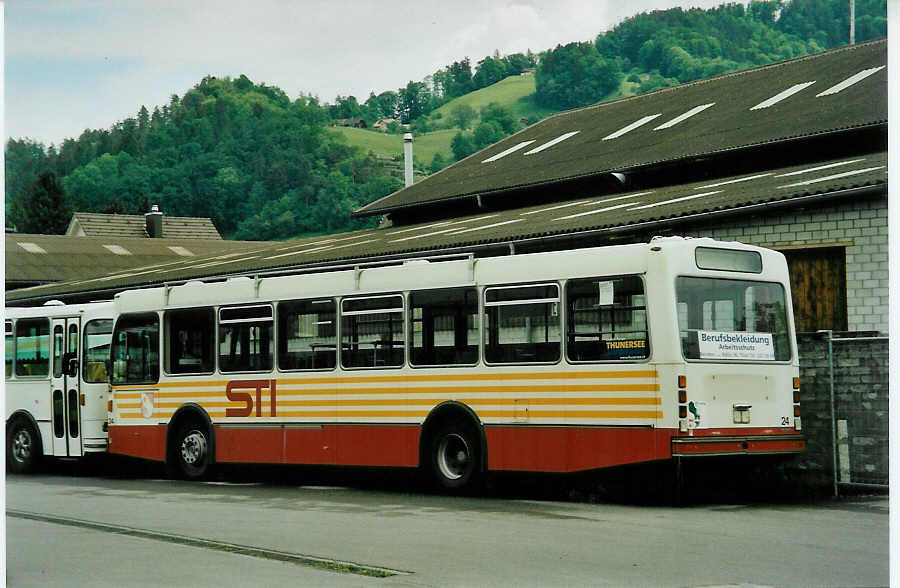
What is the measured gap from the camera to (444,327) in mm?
16750

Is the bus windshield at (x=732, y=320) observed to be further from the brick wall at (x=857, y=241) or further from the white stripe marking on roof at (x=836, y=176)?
the white stripe marking on roof at (x=836, y=176)

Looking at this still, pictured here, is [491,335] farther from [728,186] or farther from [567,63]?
[567,63]

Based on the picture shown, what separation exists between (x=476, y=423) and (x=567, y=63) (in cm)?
1552

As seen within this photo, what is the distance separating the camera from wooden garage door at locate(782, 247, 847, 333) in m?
19.4

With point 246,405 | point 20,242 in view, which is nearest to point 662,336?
point 246,405

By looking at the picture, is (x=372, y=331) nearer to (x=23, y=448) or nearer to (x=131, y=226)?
(x=23, y=448)

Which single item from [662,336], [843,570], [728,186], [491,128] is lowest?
[843,570]

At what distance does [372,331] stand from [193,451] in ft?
12.5

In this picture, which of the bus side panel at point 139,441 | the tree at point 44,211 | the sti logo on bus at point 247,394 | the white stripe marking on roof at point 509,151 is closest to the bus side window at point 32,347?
the bus side panel at point 139,441

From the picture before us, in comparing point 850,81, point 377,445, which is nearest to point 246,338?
point 377,445

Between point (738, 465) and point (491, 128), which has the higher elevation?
point (491, 128)

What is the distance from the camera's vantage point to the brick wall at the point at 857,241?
19.0 meters

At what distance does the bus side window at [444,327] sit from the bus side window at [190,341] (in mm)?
3902

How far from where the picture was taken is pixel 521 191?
33.5 meters
